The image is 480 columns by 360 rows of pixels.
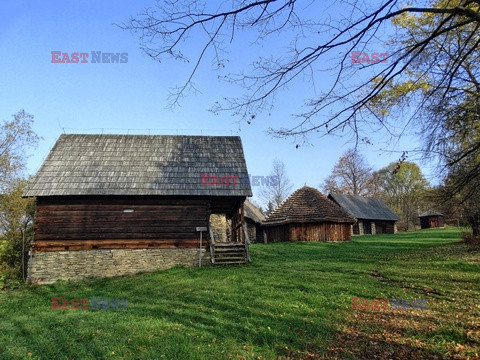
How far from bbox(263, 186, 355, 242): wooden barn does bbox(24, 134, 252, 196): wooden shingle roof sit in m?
9.71

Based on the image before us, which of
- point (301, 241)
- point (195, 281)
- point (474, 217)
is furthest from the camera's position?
point (301, 241)

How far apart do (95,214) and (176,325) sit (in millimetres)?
9725

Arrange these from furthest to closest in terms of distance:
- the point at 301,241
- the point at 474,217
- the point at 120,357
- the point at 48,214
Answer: the point at 301,241 → the point at 474,217 → the point at 48,214 → the point at 120,357

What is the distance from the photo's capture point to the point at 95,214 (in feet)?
48.8

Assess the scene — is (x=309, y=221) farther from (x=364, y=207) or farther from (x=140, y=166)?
(x=364, y=207)

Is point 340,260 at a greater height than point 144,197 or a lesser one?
lesser

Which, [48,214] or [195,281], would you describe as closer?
[195,281]

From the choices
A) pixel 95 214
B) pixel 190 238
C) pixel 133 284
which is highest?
pixel 95 214

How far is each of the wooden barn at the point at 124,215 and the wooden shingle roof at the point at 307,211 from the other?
1037 cm

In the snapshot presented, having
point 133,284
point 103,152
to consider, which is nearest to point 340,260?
point 133,284

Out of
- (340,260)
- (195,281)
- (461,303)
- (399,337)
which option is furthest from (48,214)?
(461,303)

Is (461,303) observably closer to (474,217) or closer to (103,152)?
(474,217)

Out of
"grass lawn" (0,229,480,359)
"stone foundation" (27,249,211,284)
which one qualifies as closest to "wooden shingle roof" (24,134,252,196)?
"stone foundation" (27,249,211,284)

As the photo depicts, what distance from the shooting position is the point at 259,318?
7000mm
